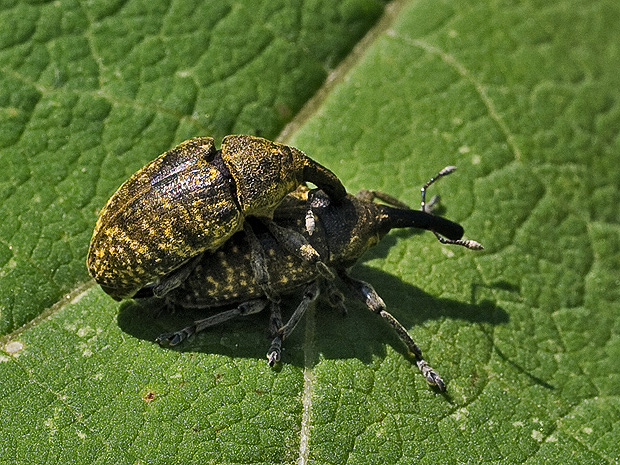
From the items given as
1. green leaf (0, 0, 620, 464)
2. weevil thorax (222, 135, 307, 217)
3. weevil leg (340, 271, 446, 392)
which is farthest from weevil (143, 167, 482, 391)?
weevil thorax (222, 135, 307, 217)

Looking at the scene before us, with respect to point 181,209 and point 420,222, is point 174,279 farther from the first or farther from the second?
point 420,222

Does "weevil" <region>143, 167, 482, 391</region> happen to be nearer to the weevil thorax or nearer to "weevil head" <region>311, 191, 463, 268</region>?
"weevil head" <region>311, 191, 463, 268</region>

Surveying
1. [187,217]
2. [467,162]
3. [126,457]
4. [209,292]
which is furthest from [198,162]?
[467,162]

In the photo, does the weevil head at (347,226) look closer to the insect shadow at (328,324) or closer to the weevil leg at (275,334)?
the insect shadow at (328,324)

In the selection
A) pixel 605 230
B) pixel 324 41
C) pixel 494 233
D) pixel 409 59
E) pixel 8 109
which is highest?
pixel 8 109

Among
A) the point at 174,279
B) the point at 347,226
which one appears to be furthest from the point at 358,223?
the point at 174,279

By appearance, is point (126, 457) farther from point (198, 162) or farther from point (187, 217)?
point (198, 162)
